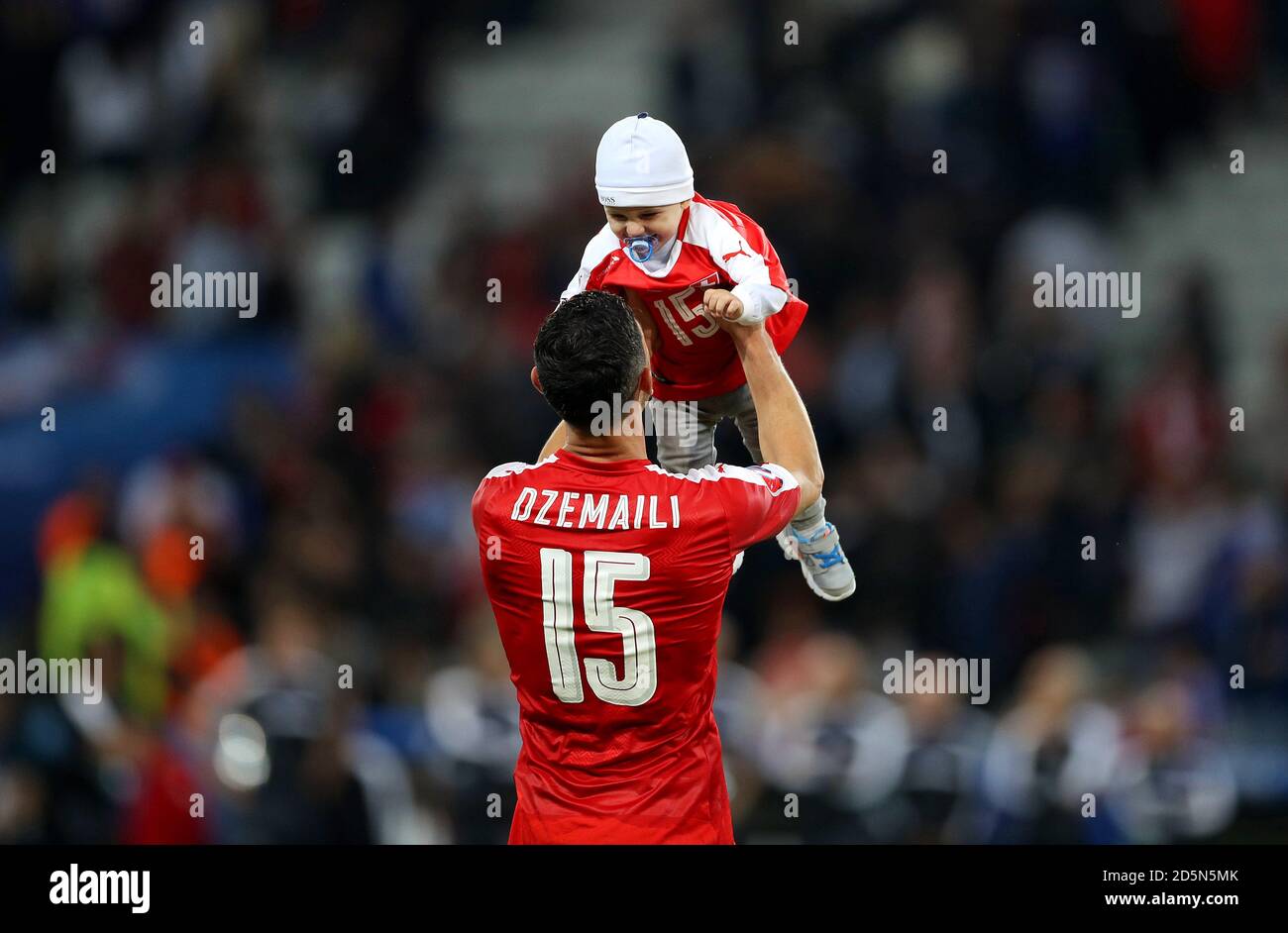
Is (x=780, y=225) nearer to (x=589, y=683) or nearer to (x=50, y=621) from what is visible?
(x=50, y=621)

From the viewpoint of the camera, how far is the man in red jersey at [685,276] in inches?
150

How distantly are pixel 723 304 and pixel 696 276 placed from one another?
1.24ft

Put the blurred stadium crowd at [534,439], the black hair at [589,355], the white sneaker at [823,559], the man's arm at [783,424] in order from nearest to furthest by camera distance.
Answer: the black hair at [589,355] → the man's arm at [783,424] → the white sneaker at [823,559] → the blurred stadium crowd at [534,439]

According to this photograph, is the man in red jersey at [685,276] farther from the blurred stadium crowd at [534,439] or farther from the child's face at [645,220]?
the blurred stadium crowd at [534,439]

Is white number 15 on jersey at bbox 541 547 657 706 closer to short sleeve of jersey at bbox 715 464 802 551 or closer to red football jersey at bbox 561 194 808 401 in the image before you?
short sleeve of jersey at bbox 715 464 802 551

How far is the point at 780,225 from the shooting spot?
8.20 m

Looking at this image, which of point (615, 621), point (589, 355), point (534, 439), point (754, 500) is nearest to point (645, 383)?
point (589, 355)

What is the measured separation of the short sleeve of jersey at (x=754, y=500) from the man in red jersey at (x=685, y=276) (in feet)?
1.23

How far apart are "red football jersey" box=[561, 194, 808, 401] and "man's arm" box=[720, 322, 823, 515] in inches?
12.3

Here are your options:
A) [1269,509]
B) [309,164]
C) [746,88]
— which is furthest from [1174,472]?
[309,164]

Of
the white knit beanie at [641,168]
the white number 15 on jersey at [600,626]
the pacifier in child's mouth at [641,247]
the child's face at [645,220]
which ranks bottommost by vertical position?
the white number 15 on jersey at [600,626]

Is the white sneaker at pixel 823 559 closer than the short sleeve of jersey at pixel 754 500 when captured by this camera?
No

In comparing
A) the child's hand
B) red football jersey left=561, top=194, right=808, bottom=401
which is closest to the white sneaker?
red football jersey left=561, top=194, right=808, bottom=401

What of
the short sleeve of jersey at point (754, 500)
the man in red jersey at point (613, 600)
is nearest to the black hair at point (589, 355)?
the man in red jersey at point (613, 600)
